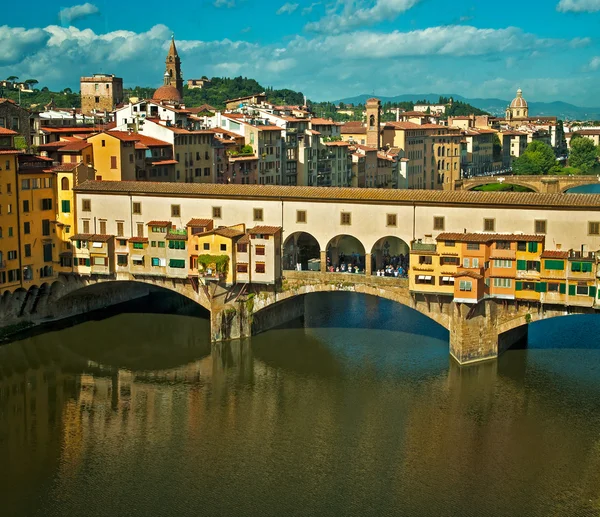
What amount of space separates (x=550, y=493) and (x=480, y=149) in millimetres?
104660

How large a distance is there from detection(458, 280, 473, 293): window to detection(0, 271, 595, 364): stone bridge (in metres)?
0.75

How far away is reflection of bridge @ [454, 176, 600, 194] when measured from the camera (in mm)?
98000

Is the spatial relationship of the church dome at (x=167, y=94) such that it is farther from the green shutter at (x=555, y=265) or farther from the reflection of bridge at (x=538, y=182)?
the green shutter at (x=555, y=265)

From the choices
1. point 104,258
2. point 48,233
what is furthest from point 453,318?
point 48,233

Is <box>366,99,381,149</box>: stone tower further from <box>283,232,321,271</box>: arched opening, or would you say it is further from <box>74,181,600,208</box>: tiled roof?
<box>74,181,600,208</box>: tiled roof

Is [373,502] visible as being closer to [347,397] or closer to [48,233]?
[347,397]

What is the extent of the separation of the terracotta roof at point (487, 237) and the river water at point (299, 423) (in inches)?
207

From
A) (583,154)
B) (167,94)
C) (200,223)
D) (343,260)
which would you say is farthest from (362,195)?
(583,154)

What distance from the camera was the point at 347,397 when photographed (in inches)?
1457

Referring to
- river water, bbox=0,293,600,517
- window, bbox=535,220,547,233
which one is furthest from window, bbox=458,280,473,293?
window, bbox=535,220,547,233

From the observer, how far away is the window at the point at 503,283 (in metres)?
39.2

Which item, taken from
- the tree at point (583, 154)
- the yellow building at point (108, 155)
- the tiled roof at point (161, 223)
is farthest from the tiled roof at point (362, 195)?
the tree at point (583, 154)

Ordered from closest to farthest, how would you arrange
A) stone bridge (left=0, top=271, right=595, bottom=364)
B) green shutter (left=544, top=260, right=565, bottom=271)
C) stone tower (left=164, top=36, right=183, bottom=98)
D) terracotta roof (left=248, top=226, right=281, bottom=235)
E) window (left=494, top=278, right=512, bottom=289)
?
1. green shutter (left=544, top=260, right=565, bottom=271)
2. window (left=494, top=278, right=512, bottom=289)
3. stone bridge (left=0, top=271, right=595, bottom=364)
4. terracotta roof (left=248, top=226, right=281, bottom=235)
5. stone tower (left=164, top=36, right=183, bottom=98)

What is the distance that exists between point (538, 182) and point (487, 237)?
209ft
